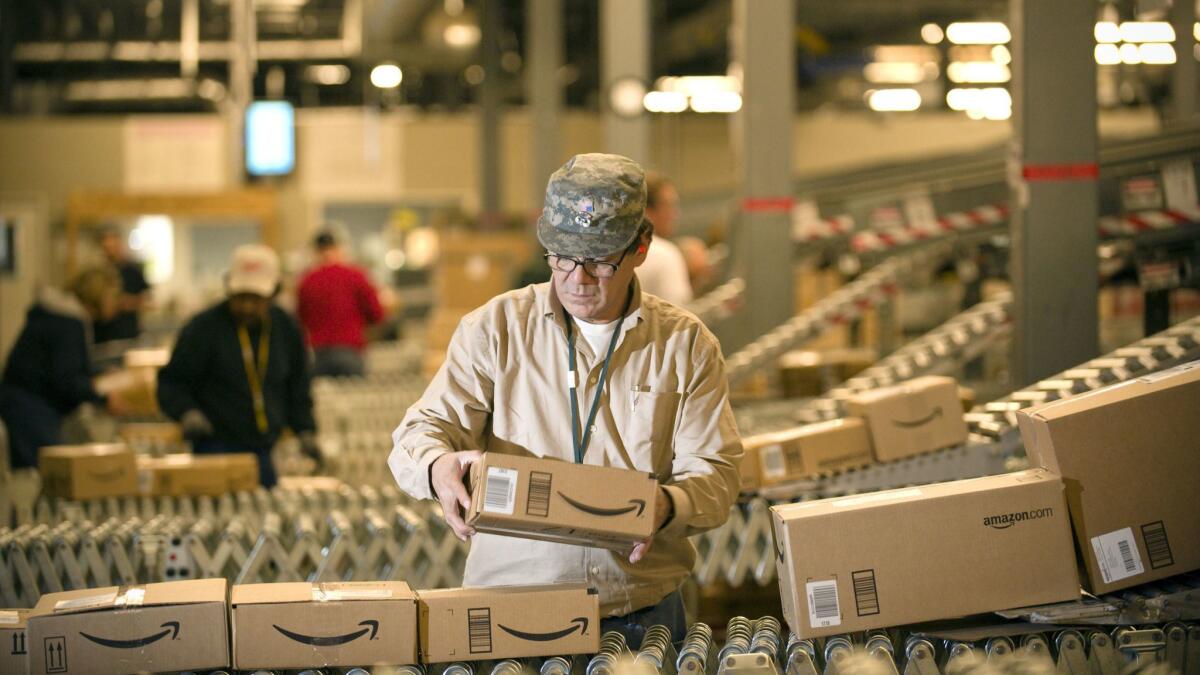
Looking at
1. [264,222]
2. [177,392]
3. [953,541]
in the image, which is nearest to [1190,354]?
[953,541]

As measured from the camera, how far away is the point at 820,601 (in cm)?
319

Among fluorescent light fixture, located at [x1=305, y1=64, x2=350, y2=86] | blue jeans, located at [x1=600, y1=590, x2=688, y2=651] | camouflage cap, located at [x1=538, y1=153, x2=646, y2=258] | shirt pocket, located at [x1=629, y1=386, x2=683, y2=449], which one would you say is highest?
fluorescent light fixture, located at [x1=305, y1=64, x2=350, y2=86]

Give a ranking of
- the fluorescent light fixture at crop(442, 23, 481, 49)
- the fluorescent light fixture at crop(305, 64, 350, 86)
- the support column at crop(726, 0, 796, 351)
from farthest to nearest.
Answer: the fluorescent light fixture at crop(305, 64, 350, 86)
the fluorescent light fixture at crop(442, 23, 481, 49)
the support column at crop(726, 0, 796, 351)

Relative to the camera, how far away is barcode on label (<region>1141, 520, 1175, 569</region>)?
3434mm

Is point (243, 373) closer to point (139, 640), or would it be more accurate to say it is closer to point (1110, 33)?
point (139, 640)

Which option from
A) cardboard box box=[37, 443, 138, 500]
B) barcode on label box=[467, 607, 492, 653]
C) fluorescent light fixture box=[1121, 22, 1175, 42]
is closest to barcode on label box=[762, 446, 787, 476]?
barcode on label box=[467, 607, 492, 653]

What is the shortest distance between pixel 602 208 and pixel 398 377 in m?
8.16

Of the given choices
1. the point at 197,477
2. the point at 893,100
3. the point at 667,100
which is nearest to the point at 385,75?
the point at 667,100

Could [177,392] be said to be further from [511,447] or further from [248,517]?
[511,447]

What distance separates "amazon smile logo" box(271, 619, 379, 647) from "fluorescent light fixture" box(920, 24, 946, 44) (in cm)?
1712

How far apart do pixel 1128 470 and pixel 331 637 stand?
6.10 ft

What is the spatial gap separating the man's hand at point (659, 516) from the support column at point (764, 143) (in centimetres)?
592

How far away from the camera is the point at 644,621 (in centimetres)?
340

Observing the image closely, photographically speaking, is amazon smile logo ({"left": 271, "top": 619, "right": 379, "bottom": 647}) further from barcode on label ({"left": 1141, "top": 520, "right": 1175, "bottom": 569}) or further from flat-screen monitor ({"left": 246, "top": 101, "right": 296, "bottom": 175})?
flat-screen monitor ({"left": 246, "top": 101, "right": 296, "bottom": 175})
